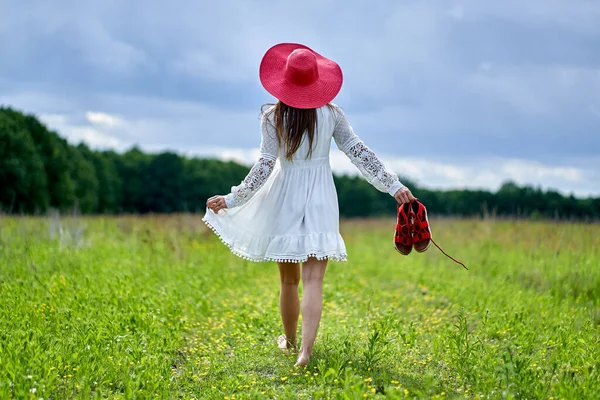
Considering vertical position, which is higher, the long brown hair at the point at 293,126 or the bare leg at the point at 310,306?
the long brown hair at the point at 293,126

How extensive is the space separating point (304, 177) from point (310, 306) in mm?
1056

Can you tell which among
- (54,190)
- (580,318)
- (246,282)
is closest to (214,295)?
(246,282)

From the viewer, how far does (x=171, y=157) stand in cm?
4803

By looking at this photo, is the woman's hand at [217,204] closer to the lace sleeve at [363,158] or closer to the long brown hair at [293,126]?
the long brown hair at [293,126]

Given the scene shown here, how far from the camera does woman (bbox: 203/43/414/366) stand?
5.21 metres

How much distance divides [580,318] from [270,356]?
388 cm

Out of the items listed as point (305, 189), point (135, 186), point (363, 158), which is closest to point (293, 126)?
point (305, 189)


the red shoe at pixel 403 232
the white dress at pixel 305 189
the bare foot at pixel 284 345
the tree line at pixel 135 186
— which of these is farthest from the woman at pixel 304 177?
the tree line at pixel 135 186

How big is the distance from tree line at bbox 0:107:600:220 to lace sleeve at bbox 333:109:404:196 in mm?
7832

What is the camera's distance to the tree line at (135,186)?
18.7m

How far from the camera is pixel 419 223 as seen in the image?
5.34 metres

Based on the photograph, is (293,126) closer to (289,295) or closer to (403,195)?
(403,195)

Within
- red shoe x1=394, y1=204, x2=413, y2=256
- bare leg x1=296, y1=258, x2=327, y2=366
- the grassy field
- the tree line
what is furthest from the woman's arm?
the tree line

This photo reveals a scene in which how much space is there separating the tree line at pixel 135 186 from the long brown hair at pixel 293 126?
8.27 metres
